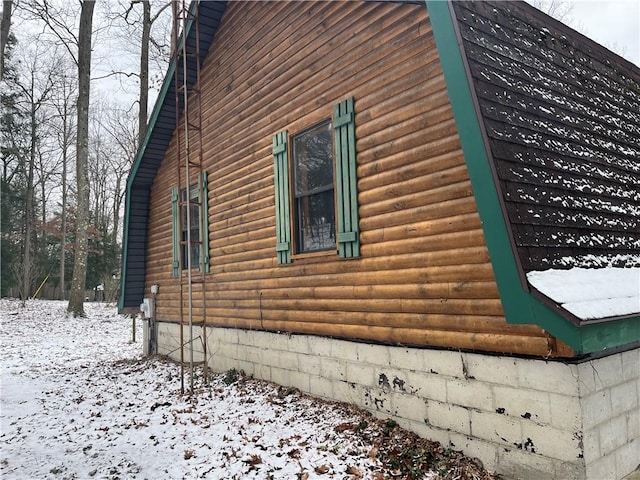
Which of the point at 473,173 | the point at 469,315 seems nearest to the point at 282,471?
the point at 469,315

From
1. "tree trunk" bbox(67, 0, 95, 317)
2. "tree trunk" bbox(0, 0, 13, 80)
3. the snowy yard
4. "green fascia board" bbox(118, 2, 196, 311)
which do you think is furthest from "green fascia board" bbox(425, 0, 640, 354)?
"tree trunk" bbox(0, 0, 13, 80)

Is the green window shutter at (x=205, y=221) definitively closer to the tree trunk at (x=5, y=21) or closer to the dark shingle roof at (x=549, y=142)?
the dark shingle roof at (x=549, y=142)

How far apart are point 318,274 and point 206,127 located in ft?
15.9

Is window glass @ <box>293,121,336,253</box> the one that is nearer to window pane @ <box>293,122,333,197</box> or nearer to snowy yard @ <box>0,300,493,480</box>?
window pane @ <box>293,122,333,197</box>

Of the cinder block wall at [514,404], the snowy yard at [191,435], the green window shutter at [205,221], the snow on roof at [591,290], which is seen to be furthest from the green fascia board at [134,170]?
the snow on roof at [591,290]

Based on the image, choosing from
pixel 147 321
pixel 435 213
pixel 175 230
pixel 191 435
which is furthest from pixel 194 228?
pixel 435 213

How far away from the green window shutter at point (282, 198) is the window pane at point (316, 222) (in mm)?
165

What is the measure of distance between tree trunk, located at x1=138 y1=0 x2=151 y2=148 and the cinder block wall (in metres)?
17.4

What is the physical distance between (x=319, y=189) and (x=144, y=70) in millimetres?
17219

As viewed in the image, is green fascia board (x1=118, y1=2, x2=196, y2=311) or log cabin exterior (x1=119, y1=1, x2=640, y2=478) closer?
log cabin exterior (x1=119, y1=1, x2=640, y2=478)

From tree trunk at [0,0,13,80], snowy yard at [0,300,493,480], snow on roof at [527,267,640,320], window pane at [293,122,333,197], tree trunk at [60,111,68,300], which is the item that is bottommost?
snowy yard at [0,300,493,480]

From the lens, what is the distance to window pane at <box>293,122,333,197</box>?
237 inches

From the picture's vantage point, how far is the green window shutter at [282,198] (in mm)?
6484

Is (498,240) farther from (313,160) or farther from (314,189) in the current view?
(313,160)
